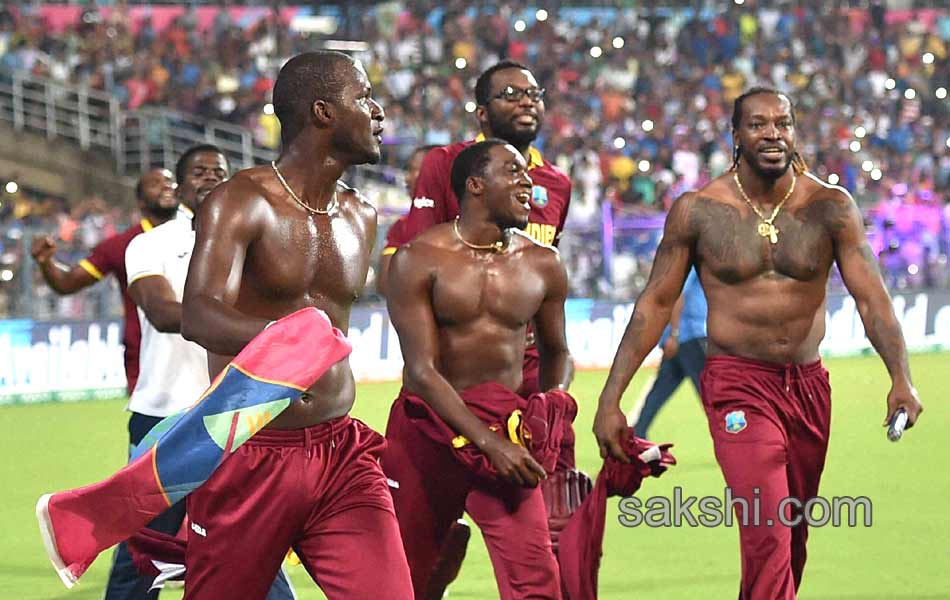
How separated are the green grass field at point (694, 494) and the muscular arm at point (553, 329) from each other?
1.80 meters

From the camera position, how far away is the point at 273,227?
4.61m

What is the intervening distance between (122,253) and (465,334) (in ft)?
9.07

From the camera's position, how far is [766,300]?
21.0ft

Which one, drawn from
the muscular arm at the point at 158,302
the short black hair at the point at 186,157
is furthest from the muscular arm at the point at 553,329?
the short black hair at the point at 186,157

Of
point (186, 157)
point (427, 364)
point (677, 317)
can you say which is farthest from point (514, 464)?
point (677, 317)

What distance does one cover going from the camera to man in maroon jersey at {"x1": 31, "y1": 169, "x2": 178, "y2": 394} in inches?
296

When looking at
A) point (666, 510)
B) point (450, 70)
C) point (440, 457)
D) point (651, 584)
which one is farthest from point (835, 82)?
point (440, 457)

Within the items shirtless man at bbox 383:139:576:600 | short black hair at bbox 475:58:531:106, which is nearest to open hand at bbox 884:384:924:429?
shirtless man at bbox 383:139:576:600

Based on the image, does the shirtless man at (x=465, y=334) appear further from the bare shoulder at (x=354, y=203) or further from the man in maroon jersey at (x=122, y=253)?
the man in maroon jersey at (x=122, y=253)

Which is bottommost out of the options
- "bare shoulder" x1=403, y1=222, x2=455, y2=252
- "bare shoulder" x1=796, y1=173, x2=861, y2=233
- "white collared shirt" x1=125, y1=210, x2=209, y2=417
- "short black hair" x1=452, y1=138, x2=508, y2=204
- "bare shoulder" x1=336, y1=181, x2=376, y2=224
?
"white collared shirt" x1=125, y1=210, x2=209, y2=417

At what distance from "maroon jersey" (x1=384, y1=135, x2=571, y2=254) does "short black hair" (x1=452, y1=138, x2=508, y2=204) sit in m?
0.44

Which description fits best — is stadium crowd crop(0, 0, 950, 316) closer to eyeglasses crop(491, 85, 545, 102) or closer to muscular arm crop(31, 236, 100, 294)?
muscular arm crop(31, 236, 100, 294)

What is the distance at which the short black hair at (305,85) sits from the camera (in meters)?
4.74

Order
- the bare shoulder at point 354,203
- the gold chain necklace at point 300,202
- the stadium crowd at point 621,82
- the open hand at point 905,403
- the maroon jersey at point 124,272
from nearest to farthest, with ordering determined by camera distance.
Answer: the gold chain necklace at point 300,202, the bare shoulder at point 354,203, the open hand at point 905,403, the maroon jersey at point 124,272, the stadium crowd at point 621,82
